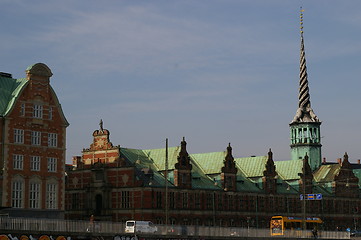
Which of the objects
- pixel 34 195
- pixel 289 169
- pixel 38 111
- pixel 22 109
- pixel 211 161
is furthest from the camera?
pixel 289 169

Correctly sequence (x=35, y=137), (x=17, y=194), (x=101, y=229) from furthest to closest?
(x=35, y=137), (x=17, y=194), (x=101, y=229)

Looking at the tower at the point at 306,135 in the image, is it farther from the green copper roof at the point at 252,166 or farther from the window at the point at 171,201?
the window at the point at 171,201

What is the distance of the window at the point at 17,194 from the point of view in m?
85.8

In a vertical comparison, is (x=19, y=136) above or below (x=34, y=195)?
above

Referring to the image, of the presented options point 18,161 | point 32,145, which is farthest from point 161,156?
point 18,161

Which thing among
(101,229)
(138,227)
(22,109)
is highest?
(22,109)

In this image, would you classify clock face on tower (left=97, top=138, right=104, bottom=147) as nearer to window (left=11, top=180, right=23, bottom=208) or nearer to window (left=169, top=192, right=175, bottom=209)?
window (left=169, top=192, right=175, bottom=209)

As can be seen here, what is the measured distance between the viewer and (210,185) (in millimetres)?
120438

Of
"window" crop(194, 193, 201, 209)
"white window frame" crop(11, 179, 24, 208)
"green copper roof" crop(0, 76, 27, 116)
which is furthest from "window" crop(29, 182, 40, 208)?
"window" crop(194, 193, 201, 209)

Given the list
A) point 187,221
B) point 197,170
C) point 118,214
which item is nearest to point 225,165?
point 197,170

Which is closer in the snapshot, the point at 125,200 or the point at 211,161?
the point at 125,200

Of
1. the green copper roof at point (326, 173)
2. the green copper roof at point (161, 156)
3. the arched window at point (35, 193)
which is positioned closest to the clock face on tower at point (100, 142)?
the green copper roof at point (161, 156)

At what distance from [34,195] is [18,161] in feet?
14.7

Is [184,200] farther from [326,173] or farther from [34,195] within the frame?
[326,173]
